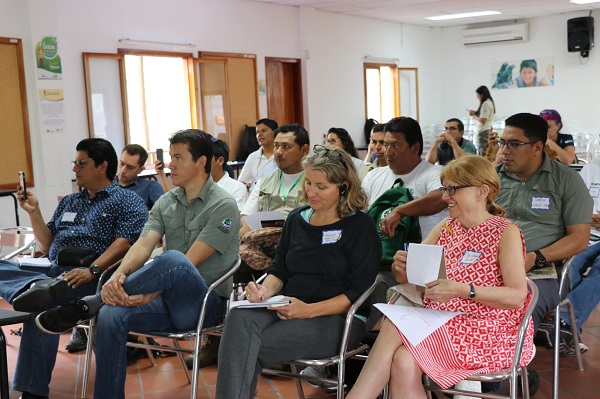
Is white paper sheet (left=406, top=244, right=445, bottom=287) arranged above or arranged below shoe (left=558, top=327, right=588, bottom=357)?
above

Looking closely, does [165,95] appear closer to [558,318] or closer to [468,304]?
[558,318]

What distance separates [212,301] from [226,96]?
7220mm

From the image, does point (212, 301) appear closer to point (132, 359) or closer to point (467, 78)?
point (132, 359)

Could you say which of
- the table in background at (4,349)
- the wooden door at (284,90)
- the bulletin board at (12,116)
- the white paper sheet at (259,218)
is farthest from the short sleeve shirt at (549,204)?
the wooden door at (284,90)

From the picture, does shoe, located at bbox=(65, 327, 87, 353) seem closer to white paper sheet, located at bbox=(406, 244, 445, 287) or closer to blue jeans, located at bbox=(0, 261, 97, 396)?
blue jeans, located at bbox=(0, 261, 97, 396)

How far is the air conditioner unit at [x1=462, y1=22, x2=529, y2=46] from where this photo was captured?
555 inches

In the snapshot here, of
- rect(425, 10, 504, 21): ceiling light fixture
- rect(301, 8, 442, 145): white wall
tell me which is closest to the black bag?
rect(301, 8, 442, 145): white wall

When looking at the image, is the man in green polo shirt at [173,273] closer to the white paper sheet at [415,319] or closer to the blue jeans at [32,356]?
the blue jeans at [32,356]

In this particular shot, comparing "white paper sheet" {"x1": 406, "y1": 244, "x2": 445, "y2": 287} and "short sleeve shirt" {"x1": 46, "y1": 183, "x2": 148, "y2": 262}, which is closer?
"white paper sheet" {"x1": 406, "y1": 244, "x2": 445, "y2": 287}

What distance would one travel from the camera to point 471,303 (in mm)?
2541

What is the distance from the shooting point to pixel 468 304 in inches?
100

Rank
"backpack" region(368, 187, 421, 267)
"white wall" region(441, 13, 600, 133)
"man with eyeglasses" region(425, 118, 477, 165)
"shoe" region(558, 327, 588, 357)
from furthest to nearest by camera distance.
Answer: "white wall" region(441, 13, 600, 133)
"man with eyeglasses" region(425, 118, 477, 165)
"shoe" region(558, 327, 588, 357)
"backpack" region(368, 187, 421, 267)

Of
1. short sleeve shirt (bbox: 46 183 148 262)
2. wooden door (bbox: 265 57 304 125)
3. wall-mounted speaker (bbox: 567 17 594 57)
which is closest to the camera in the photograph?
short sleeve shirt (bbox: 46 183 148 262)

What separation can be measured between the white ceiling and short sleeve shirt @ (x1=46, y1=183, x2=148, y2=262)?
7.56 metres
